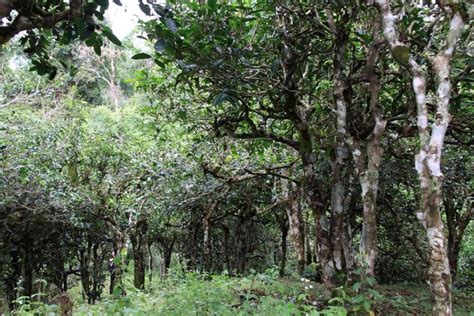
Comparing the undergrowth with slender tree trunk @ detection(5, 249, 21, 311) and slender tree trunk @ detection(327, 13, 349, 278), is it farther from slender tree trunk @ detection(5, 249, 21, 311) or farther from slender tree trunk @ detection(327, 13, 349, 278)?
slender tree trunk @ detection(5, 249, 21, 311)

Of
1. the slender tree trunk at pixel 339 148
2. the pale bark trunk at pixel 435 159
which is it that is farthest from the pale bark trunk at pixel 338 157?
the pale bark trunk at pixel 435 159

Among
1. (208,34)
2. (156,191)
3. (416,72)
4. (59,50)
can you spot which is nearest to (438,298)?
(416,72)

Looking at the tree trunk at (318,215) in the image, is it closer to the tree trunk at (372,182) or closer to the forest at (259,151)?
the forest at (259,151)

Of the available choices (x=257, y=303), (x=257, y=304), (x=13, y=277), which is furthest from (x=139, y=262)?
(x=257, y=304)

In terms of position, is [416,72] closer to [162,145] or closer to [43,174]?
[162,145]

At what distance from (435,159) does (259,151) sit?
4971mm

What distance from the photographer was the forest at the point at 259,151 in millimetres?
4047

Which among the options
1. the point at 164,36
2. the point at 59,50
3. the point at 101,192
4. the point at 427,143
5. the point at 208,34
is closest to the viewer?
the point at 164,36

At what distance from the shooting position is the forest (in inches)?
159

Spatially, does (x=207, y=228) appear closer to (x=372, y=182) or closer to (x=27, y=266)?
(x=27, y=266)

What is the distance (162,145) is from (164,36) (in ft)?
22.8

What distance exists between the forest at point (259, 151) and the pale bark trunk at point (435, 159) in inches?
0.6

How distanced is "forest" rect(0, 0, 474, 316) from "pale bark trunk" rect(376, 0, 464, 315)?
0.01 meters

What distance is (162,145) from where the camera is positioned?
408 inches
